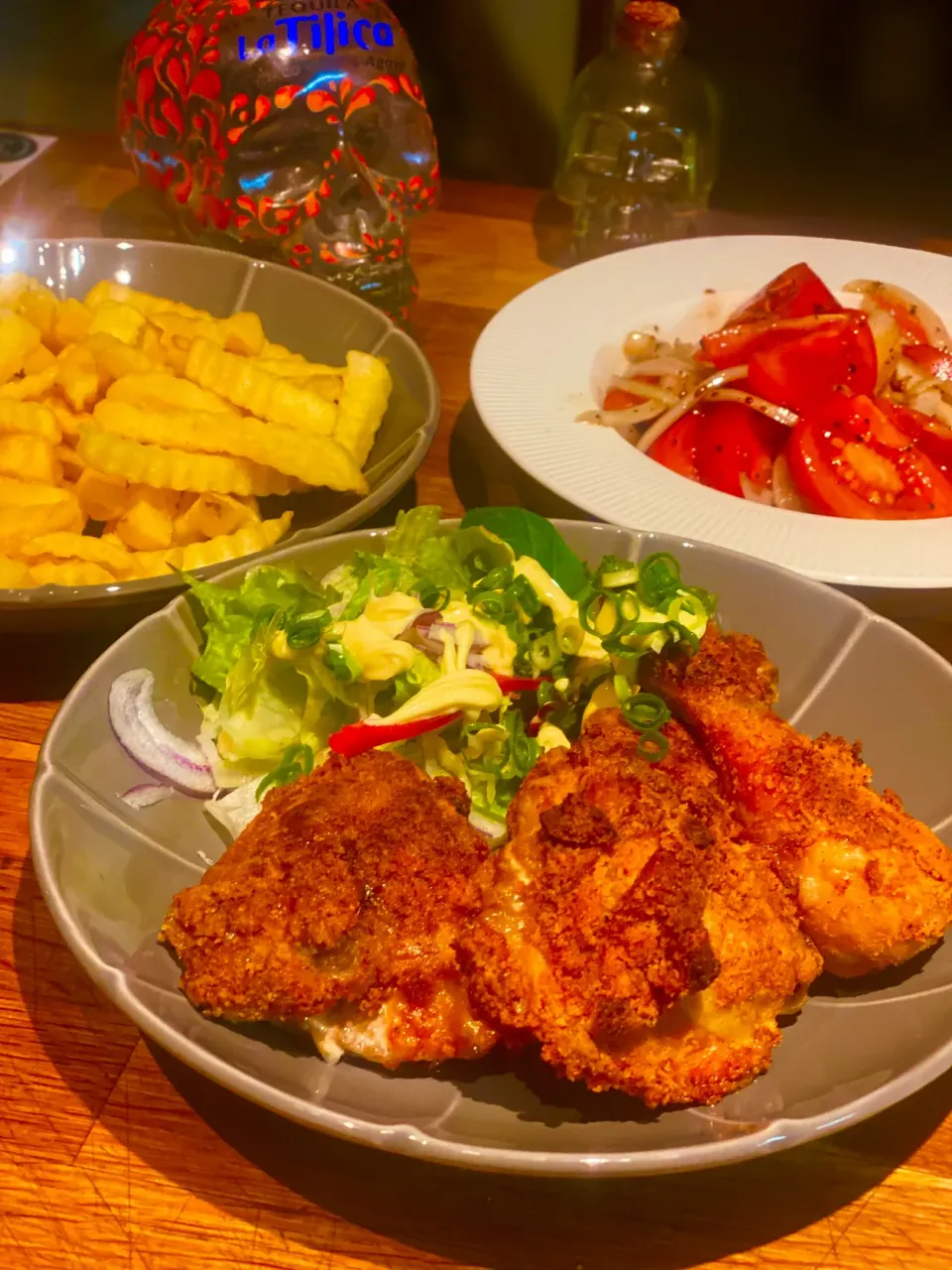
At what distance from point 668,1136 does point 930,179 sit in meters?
5.65

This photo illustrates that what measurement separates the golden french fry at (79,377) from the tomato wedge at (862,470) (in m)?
1.53

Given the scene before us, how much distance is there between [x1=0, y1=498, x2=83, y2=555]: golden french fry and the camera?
1831 millimetres

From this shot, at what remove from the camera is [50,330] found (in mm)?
2264

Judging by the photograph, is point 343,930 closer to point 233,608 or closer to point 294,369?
point 233,608

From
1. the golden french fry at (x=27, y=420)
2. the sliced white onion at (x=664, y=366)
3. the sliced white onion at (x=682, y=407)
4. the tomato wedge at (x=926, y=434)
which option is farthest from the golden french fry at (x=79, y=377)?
the tomato wedge at (x=926, y=434)

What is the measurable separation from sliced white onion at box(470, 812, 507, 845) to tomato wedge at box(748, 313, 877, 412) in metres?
1.42

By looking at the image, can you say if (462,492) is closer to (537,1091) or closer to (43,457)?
(43,457)

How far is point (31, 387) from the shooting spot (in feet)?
6.84

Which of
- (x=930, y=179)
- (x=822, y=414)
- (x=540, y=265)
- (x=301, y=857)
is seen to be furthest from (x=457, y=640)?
(x=930, y=179)

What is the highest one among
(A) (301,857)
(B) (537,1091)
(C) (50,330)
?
(C) (50,330)

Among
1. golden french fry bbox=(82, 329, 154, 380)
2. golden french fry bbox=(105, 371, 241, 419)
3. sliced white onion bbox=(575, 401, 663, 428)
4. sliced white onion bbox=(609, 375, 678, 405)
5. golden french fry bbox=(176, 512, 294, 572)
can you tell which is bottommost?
golden french fry bbox=(176, 512, 294, 572)

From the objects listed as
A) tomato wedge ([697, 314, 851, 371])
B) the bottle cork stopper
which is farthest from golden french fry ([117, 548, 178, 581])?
the bottle cork stopper

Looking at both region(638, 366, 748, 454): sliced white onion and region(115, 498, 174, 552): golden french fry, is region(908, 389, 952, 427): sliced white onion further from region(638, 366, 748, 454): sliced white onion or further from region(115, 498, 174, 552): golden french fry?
region(115, 498, 174, 552): golden french fry

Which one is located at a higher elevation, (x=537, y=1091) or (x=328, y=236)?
(x=328, y=236)
